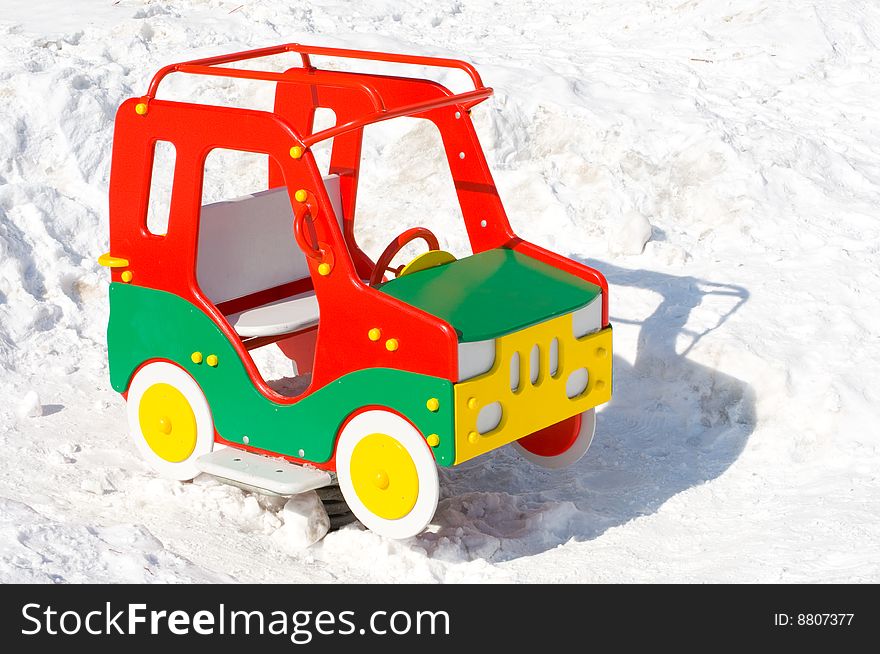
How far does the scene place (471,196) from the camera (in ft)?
17.0

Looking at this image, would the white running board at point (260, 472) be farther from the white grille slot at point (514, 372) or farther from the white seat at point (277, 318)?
the white grille slot at point (514, 372)

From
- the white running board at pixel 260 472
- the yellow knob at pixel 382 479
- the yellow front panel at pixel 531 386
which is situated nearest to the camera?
the yellow front panel at pixel 531 386

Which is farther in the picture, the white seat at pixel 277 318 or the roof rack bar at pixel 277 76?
the white seat at pixel 277 318

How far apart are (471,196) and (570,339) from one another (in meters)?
0.75

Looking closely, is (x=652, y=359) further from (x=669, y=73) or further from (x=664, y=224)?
(x=669, y=73)

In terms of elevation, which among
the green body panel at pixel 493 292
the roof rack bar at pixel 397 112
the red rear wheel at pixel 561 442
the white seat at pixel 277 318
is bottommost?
the red rear wheel at pixel 561 442

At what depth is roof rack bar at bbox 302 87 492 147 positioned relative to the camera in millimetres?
4418

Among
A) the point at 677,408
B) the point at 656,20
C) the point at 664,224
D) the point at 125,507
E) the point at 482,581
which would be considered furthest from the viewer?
the point at 656,20

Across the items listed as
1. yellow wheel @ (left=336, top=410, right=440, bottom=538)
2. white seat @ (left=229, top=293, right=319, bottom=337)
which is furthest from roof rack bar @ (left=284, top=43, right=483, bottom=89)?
yellow wheel @ (left=336, top=410, right=440, bottom=538)

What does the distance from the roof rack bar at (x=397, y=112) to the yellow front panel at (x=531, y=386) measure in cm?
79

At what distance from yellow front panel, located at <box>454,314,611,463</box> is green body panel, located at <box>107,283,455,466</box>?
0.24 ft

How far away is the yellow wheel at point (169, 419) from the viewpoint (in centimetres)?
501

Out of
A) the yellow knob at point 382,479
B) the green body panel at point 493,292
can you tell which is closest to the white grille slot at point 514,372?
the green body panel at point 493,292

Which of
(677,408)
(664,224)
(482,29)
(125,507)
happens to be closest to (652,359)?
(677,408)
